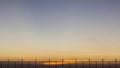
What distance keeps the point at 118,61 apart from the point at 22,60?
1396 centimetres

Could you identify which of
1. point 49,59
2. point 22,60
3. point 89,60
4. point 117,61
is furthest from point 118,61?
point 22,60

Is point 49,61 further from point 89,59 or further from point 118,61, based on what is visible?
point 118,61

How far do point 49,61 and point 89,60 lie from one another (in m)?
5.80

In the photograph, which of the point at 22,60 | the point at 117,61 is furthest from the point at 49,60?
the point at 117,61

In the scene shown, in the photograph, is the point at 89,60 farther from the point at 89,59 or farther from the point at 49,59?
the point at 49,59

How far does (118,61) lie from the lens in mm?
36938

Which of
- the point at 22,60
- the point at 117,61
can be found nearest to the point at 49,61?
the point at 22,60

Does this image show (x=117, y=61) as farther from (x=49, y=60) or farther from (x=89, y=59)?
(x=49, y=60)

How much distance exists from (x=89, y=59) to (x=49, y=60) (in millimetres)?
5758

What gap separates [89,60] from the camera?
121 feet

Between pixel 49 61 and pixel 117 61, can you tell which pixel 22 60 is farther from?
pixel 117 61

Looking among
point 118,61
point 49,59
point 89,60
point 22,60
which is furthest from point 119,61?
point 22,60

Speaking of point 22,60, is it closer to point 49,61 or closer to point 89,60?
point 49,61

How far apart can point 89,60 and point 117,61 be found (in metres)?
3.96
